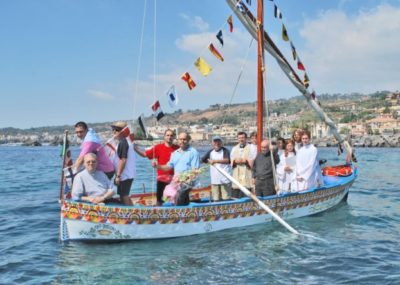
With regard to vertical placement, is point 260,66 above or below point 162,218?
above

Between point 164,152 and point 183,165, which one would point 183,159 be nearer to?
point 183,165

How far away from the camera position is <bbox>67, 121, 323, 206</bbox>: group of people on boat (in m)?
8.45

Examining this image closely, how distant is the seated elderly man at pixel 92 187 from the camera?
8332 millimetres

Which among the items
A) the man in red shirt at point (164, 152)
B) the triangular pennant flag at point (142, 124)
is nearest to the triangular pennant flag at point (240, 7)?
the man in red shirt at point (164, 152)

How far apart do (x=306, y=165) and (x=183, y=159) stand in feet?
13.1

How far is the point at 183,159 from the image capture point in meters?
9.51

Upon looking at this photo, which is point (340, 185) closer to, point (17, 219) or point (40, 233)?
point (40, 233)

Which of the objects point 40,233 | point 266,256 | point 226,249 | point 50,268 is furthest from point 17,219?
point 266,256

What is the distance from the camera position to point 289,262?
813cm

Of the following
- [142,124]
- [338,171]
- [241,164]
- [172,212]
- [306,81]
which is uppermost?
[306,81]

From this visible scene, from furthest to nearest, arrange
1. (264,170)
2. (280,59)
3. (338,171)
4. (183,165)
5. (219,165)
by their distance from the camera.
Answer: (338,171), (280,59), (264,170), (219,165), (183,165)

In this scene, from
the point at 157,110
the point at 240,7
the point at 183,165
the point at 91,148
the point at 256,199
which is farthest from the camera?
the point at 240,7

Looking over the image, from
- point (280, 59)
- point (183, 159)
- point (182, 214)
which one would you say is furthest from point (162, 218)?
point (280, 59)

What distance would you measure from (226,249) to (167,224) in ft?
4.47
